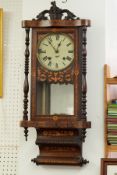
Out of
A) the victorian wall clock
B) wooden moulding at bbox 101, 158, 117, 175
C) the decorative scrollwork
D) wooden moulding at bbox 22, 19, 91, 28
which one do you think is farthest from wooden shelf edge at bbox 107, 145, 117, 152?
wooden moulding at bbox 22, 19, 91, 28

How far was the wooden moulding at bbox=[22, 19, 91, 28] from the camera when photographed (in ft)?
7.04

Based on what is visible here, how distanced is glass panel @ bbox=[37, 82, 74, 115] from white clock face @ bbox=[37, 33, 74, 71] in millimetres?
115

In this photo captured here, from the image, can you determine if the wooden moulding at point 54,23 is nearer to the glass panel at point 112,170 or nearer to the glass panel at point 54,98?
the glass panel at point 54,98

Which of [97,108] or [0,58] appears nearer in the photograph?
[97,108]

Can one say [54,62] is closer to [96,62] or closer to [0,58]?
[96,62]

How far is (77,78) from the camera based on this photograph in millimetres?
2154

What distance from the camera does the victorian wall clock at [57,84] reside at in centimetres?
215

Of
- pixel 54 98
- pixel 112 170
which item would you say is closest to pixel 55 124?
pixel 54 98

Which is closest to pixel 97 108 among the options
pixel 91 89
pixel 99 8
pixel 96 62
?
pixel 91 89

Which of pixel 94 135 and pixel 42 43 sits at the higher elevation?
pixel 42 43

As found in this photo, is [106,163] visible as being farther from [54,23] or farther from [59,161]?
[54,23]

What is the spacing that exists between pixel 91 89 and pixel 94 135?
28 cm

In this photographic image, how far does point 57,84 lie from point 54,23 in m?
0.36

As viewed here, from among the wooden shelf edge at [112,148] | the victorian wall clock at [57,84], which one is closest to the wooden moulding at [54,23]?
the victorian wall clock at [57,84]
